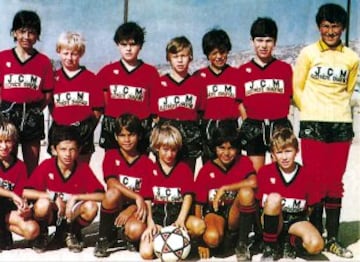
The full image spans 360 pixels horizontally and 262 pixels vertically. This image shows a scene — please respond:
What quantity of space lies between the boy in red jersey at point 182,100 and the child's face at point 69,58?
1.90ft

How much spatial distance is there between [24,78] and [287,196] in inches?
76.3

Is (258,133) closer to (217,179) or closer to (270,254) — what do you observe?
(217,179)

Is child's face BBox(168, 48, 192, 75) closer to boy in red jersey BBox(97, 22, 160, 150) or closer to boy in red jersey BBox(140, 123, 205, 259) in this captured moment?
boy in red jersey BBox(97, 22, 160, 150)

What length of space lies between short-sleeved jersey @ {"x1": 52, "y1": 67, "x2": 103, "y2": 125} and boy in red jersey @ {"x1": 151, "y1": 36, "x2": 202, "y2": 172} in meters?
0.41

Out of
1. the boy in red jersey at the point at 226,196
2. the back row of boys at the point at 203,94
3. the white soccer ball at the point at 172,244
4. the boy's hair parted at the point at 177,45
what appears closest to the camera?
the white soccer ball at the point at 172,244

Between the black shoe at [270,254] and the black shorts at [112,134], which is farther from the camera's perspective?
the black shorts at [112,134]

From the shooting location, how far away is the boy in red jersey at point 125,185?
3.77 metres

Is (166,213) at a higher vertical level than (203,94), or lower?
lower

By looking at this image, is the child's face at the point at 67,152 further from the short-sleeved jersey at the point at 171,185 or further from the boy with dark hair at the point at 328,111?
the boy with dark hair at the point at 328,111

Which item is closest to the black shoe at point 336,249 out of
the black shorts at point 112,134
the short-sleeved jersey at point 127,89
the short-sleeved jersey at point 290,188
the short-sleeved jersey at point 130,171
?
the short-sleeved jersey at point 290,188

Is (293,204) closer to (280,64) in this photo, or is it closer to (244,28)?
(280,64)

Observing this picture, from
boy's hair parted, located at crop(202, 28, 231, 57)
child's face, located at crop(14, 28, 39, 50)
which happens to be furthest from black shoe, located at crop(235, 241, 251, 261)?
child's face, located at crop(14, 28, 39, 50)

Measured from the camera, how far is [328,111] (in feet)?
12.8

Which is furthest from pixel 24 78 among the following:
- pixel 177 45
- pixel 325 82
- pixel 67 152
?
pixel 325 82
